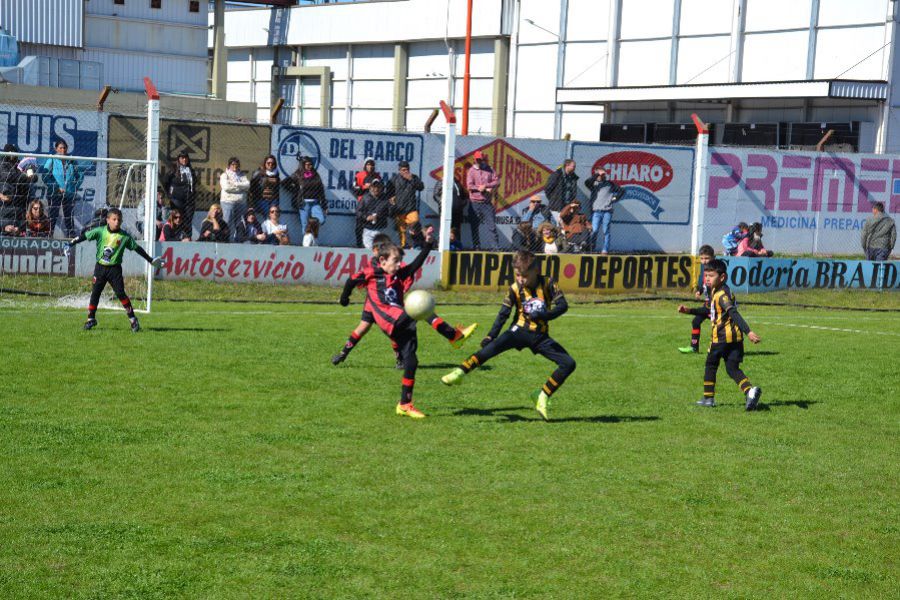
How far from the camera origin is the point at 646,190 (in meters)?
26.6

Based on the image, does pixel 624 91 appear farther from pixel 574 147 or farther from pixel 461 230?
pixel 461 230

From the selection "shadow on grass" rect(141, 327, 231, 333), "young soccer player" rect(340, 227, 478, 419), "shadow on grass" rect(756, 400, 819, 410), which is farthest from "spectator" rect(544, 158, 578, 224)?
"young soccer player" rect(340, 227, 478, 419)

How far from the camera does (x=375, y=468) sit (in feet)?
29.5

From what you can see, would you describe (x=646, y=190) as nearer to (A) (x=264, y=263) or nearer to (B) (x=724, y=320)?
(A) (x=264, y=263)

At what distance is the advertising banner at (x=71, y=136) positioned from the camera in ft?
71.2

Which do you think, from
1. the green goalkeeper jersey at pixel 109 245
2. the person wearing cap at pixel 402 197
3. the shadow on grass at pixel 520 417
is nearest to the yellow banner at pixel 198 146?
the person wearing cap at pixel 402 197

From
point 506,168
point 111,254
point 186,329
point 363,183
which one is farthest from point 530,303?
point 506,168

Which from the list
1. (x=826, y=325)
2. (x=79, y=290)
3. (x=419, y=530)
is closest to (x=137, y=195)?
(x=79, y=290)

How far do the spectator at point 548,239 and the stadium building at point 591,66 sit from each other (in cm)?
951

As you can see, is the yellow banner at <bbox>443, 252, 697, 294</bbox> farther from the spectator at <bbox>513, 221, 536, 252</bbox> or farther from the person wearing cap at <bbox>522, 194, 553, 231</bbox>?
the person wearing cap at <bbox>522, 194, 553, 231</bbox>

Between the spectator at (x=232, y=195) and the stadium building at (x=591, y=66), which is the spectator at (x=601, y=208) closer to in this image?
the stadium building at (x=591, y=66)

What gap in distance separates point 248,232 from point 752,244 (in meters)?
11.0

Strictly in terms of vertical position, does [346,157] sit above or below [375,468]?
above

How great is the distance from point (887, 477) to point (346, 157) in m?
16.6
